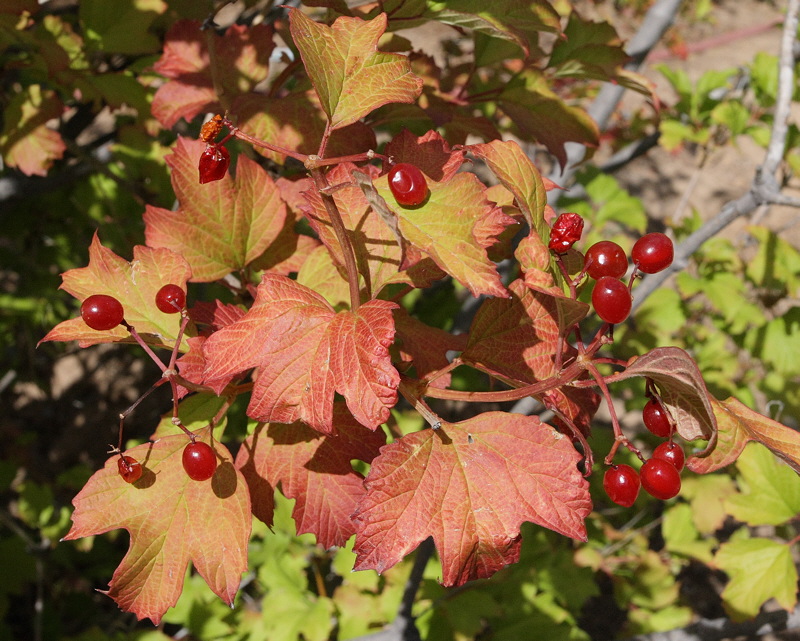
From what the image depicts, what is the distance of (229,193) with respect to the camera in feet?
4.06

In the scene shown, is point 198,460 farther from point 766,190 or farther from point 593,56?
point 766,190

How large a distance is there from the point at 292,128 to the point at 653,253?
2.30 feet

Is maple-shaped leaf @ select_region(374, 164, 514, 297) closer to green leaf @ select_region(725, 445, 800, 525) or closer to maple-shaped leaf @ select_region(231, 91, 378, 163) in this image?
maple-shaped leaf @ select_region(231, 91, 378, 163)

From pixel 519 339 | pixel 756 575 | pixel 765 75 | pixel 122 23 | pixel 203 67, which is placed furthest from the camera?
pixel 765 75

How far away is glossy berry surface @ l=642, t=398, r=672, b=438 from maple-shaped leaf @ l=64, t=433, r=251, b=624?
633 mm

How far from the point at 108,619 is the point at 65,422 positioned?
129 centimetres

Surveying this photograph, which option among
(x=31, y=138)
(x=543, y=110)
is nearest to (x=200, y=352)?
(x=543, y=110)

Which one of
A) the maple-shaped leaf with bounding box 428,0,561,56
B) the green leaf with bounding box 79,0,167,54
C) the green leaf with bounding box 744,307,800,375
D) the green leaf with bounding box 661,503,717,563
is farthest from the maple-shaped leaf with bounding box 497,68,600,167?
the green leaf with bounding box 661,503,717,563

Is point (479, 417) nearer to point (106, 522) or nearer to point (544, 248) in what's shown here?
point (544, 248)

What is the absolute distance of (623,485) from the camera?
1.01 m

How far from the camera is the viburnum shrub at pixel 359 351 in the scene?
89 centimetres

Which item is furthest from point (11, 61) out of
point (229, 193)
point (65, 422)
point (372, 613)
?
point (65, 422)

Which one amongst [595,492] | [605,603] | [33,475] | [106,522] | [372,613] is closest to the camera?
[106,522]

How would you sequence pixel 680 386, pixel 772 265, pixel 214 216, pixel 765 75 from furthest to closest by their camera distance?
pixel 765 75 → pixel 772 265 → pixel 214 216 → pixel 680 386
